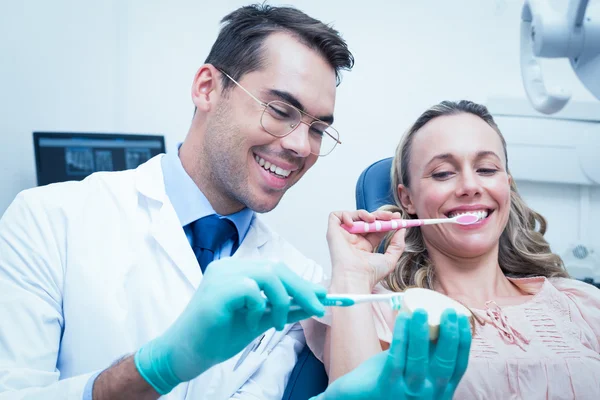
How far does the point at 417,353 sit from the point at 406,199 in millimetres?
842

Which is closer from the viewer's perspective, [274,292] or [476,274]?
[274,292]

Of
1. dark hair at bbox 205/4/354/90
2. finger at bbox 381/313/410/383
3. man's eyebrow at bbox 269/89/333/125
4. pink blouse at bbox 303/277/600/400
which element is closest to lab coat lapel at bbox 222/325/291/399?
pink blouse at bbox 303/277/600/400

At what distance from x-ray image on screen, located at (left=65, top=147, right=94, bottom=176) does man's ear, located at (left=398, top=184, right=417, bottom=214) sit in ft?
5.32

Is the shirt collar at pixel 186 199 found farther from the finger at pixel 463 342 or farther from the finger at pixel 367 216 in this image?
the finger at pixel 463 342

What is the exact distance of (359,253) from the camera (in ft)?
4.28

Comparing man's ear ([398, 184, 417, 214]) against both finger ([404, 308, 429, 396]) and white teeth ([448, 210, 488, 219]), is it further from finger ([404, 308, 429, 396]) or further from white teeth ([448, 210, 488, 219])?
finger ([404, 308, 429, 396])

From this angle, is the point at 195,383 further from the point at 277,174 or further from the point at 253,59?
the point at 253,59

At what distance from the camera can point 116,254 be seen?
3.91 ft

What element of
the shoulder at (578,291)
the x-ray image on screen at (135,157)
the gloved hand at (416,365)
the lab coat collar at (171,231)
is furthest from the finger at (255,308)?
the x-ray image on screen at (135,157)

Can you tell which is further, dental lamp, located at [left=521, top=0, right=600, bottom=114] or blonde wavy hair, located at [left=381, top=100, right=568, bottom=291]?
blonde wavy hair, located at [left=381, top=100, right=568, bottom=291]

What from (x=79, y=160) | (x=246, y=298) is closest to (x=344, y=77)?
(x=79, y=160)

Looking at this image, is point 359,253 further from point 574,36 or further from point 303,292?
point 574,36

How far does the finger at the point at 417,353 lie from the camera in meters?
0.76

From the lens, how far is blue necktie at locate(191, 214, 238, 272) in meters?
1.31
